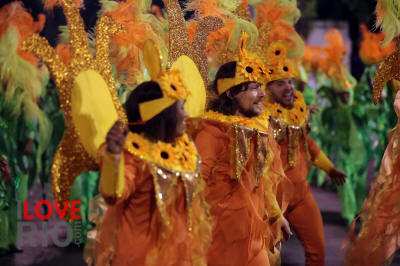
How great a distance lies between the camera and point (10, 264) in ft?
19.9

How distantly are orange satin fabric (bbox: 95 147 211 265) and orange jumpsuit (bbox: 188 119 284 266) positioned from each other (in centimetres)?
82

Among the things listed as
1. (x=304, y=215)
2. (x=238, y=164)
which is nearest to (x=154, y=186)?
(x=238, y=164)

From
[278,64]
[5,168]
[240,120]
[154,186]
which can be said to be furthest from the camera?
[278,64]

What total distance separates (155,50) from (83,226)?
3858 mm

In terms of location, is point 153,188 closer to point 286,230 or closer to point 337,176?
point 286,230

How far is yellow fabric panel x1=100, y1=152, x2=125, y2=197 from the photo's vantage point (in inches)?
109

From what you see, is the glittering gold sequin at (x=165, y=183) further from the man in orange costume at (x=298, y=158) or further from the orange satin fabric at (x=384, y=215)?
the man in orange costume at (x=298, y=158)

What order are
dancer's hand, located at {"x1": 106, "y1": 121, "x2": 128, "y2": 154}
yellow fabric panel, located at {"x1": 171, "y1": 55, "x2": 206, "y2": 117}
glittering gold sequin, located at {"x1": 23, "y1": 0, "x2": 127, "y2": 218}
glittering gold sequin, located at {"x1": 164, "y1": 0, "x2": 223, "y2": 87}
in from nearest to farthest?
dancer's hand, located at {"x1": 106, "y1": 121, "x2": 128, "y2": 154}, glittering gold sequin, located at {"x1": 23, "y1": 0, "x2": 127, "y2": 218}, yellow fabric panel, located at {"x1": 171, "y1": 55, "x2": 206, "y2": 117}, glittering gold sequin, located at {"x1": 164, "y1": 0, "x2": 223, "y2": 87}

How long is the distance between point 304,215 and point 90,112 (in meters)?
2.53

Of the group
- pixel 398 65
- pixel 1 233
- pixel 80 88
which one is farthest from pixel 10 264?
pixel 398 65

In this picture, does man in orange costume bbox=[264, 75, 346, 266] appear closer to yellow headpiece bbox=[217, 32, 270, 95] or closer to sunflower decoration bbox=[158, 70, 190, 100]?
yellow headpiece bbox=[217, 32, 270, 95]

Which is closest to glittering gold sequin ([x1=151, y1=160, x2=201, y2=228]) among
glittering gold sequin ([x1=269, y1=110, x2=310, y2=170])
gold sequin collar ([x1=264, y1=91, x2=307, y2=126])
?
glittering gold sequin ([x1=269, y1=110, x2=310, y2=170])

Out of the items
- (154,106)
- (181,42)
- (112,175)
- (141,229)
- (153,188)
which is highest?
(181,42)

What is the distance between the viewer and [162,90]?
3.12 metres
